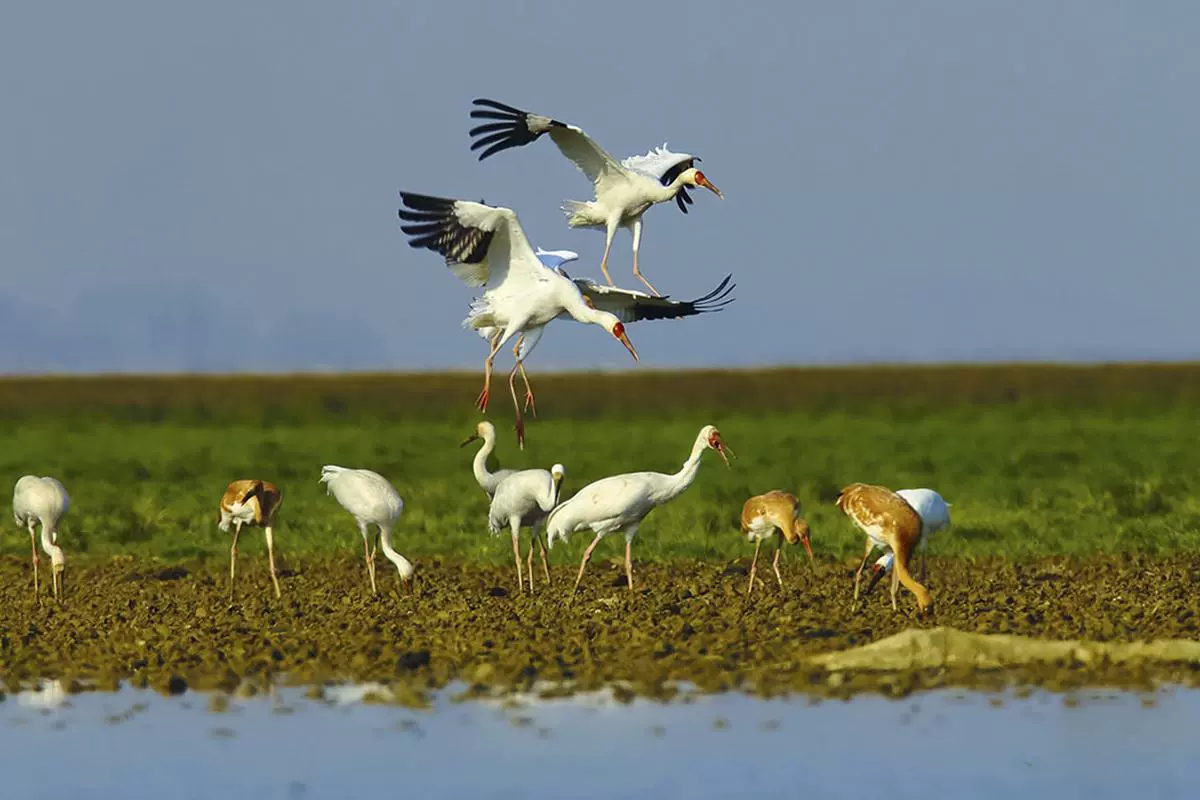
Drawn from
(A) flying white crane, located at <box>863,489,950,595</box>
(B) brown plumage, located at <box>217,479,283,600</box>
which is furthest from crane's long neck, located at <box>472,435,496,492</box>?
(A) flying white crane, located at <box>863,489,950,595</box>

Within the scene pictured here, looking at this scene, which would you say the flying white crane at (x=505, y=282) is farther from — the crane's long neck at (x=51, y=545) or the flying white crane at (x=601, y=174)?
the crane's long neck at (x=51, y=545)

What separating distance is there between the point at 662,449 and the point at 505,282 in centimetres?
1596

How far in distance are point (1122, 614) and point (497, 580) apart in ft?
16.3

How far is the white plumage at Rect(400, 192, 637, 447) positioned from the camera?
12.8 meters

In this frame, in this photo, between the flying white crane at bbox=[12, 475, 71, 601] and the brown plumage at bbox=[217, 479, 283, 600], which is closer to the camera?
the brown plumage at bbox=[217, 479, 283, 600]

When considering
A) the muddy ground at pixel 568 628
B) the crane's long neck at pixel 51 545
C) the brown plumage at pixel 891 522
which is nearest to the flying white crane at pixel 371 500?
the muddy ground at pixel 568 628

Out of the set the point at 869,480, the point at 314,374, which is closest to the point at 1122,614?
the point at 869,480

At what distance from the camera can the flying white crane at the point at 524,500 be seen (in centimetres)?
1371

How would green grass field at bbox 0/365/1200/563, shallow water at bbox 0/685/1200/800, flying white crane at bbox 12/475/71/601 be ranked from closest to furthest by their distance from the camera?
shallow water at bbox 0/685/1200/800
flying white crane at bbox 12/475/71/601
green grass field at bbox 0/365/1200/563

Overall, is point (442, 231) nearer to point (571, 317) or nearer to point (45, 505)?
point (571, 317)

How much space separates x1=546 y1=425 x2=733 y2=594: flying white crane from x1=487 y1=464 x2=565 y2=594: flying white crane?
0.20m

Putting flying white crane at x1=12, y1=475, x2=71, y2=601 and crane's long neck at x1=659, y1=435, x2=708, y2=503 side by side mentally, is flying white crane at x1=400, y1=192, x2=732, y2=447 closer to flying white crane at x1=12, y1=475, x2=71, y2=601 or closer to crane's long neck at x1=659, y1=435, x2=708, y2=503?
crane's long neck at x1=659, y1=435, x2=708, y2=503

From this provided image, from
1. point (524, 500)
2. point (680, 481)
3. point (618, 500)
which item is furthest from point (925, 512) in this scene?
point (524, 500)

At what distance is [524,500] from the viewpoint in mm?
13852
